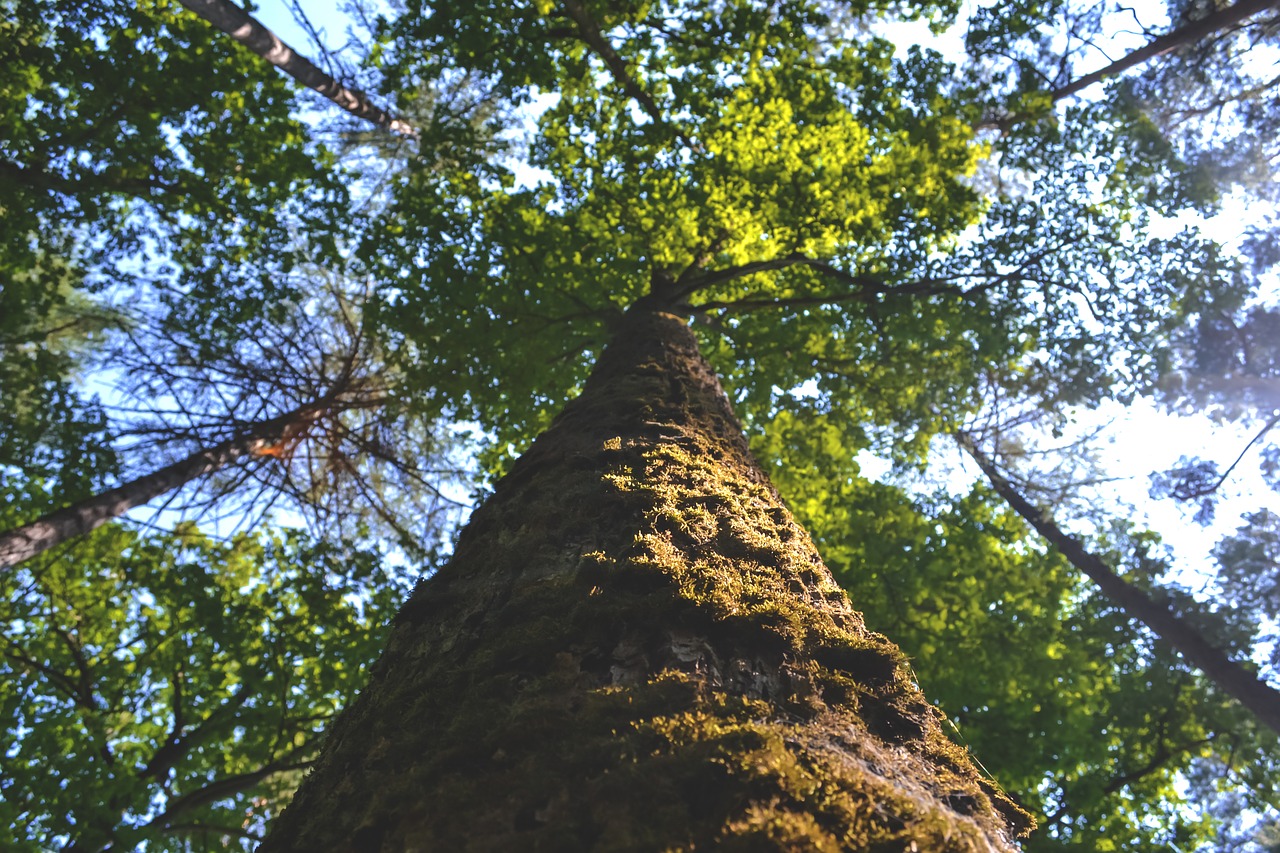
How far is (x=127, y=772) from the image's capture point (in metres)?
6.18

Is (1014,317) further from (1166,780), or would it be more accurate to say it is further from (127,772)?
(127,772)

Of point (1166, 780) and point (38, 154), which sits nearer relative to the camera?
point (38, 154)

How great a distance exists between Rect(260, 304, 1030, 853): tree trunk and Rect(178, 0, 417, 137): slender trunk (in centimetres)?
809

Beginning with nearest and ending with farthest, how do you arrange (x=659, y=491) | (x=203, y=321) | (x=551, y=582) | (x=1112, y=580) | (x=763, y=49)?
(x=551, y=582), (x=659, y=491), (x=763, y=49), (x=203, y=321), (x=1112, y=580)

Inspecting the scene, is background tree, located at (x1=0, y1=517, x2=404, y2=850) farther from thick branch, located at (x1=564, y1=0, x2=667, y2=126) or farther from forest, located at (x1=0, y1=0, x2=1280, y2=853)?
thick branch, located at (x1=564, y1=0, x2=667, y2=126)

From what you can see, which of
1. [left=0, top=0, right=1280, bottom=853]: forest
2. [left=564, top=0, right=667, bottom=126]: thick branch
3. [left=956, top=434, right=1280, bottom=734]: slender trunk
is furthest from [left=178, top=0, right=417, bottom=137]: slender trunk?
[left=956, top=434, right=1280, bottom=734]: slender trunk

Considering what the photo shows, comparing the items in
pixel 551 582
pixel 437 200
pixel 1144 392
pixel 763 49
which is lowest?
pixel 551 582

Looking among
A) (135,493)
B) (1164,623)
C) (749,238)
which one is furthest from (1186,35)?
(135,493)

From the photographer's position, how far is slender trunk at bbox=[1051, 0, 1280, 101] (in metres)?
7.88

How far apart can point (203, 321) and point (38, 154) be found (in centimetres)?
260

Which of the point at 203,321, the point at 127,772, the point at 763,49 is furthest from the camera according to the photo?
the point at 203,321

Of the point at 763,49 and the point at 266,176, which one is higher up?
the point at 763,49

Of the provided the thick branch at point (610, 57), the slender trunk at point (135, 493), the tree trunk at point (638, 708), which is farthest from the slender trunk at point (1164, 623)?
the slender trunk at point (135, 493)

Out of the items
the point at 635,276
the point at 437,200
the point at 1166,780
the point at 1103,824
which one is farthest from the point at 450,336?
the point at 1166,780
